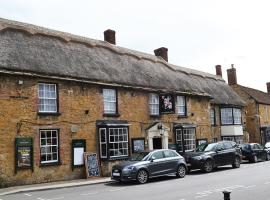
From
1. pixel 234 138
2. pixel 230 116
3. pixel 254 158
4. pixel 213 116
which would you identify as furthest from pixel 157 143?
pixel 234 138

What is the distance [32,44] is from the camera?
2064 cm

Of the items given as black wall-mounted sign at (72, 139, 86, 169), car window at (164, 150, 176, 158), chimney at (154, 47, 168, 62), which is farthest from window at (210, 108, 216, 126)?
black wall-mounted sign at (72, 139, 86, 169)

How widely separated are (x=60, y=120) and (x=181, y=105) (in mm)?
11190

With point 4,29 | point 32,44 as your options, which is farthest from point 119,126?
point 4,29

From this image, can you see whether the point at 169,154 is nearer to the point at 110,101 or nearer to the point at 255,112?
the point at 110,101

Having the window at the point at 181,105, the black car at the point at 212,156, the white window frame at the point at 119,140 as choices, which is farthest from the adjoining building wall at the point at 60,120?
the black car at the point at 212,156

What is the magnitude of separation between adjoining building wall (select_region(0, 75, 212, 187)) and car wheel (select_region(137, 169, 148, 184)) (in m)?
4.43

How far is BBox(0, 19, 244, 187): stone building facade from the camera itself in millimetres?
18125

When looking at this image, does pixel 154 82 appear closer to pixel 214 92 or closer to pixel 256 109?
pixel 214 92

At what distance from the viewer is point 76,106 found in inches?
817

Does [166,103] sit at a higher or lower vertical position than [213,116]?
higher

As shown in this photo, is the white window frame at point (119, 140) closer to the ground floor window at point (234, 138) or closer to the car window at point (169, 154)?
the car window at point (169, 154)

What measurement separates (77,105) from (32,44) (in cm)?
426

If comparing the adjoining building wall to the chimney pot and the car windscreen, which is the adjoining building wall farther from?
the chimney pot
